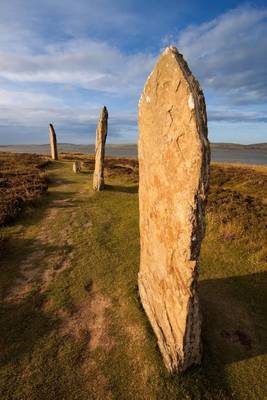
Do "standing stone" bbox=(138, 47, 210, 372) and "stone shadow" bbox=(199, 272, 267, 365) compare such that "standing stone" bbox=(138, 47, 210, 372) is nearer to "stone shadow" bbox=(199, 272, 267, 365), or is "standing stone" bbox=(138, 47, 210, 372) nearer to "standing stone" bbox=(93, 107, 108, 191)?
"stone shadow" bbox=(199, 272, 267, 365)

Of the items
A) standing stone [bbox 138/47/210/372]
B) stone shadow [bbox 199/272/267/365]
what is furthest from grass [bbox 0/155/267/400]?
standing stone [bbox 138/47/210/372]

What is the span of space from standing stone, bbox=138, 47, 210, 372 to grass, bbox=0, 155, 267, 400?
1.73ft

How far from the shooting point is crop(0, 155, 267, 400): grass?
5168 mm

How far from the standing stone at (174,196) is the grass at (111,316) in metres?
0.53

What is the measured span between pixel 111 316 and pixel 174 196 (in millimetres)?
3585

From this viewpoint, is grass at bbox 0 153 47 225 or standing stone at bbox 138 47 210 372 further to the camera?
grass at bbox 0 153 47 225

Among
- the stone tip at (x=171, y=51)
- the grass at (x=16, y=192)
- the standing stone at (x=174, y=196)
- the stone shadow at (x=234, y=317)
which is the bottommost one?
the stone shadow at (x=234, y=317)

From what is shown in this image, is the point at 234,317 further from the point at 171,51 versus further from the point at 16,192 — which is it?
the point at 16,192

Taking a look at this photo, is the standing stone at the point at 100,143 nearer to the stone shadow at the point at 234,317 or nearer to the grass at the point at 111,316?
the grass at the point at 111,316

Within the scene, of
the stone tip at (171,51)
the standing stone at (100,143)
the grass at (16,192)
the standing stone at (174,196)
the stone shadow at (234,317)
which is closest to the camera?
the standing stone at (174,196)

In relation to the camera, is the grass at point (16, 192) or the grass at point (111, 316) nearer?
the grass at point (111, 316)

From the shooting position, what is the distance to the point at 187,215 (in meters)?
4.54

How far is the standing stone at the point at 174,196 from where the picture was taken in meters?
4.37

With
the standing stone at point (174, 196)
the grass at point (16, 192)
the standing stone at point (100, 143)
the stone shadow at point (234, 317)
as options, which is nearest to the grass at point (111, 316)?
the stone shadow at point (234, 317)
